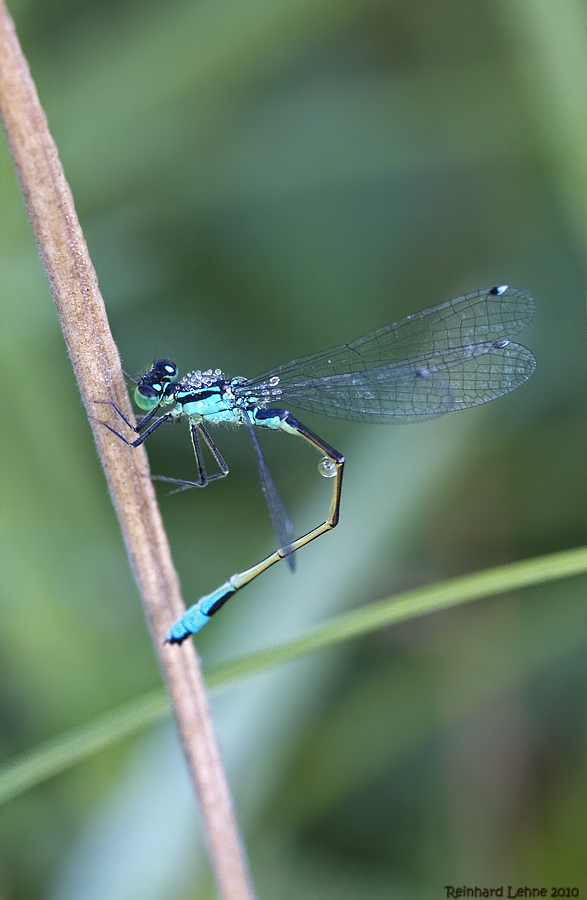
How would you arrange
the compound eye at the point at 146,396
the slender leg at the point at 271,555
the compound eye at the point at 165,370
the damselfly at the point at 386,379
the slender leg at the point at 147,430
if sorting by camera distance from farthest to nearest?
the damselfly at the point at 386,379, the compound eye at the point at 165,370, the compound eye at the point at 146,396, the slender leg at the point at 271,555, the slender leg at the point at 147,430

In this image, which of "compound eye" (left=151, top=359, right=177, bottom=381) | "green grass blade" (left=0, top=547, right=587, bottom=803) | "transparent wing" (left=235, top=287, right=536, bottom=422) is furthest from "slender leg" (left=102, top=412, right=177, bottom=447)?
"green grass blade" (left=0, top=547, right=587, bottom=803)

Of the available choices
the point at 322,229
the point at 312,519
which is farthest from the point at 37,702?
the point at 322,229

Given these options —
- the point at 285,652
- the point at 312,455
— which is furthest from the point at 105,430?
the point at 312,455

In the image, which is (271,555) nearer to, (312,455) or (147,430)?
(147,430)

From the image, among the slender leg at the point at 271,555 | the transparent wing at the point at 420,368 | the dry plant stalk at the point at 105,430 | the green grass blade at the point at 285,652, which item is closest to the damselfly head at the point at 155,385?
the transparent wing at the point at 420,368

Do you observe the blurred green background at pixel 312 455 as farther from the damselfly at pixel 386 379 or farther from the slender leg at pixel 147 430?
the slender leg at pixel 147 430
